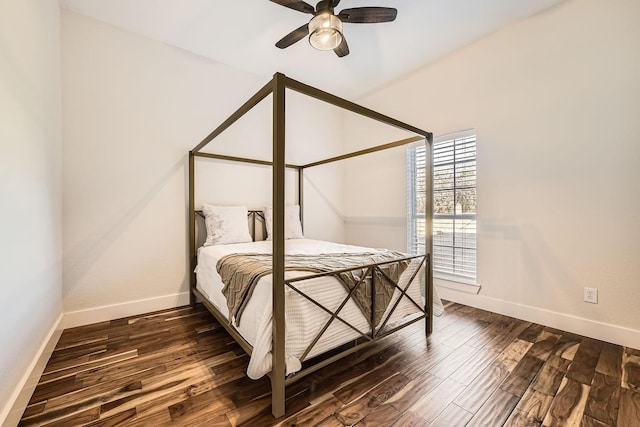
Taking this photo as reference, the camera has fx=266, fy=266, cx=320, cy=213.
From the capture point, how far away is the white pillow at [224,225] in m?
2.68

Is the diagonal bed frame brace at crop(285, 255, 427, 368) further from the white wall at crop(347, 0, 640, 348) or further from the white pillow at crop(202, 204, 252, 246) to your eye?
the white pillow at crop(202, 204, 252, 246)

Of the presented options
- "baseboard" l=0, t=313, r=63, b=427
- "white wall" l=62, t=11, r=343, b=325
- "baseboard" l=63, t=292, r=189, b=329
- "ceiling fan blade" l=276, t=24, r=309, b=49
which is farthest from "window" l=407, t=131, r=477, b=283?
"baseboard" l=0, t=313, r=63, b=427

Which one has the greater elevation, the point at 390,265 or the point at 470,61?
the point at 470,61

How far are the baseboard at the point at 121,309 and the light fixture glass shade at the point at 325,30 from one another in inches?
105

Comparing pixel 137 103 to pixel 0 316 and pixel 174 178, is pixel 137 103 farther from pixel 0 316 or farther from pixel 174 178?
pixel 0 316

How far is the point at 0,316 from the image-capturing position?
1.13 m

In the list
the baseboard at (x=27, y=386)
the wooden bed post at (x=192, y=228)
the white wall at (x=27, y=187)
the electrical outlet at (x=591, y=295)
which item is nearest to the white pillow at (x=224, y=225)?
the wooden bed post at (x=192, y=228)

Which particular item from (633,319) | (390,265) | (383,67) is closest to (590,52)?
(383,67)

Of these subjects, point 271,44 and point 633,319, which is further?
point 271,44

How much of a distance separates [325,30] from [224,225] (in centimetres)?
195

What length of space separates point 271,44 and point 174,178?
5.55 feet

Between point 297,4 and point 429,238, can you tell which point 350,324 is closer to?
point 429,238

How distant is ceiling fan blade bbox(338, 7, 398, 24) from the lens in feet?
6.06

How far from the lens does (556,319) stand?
224 cm
